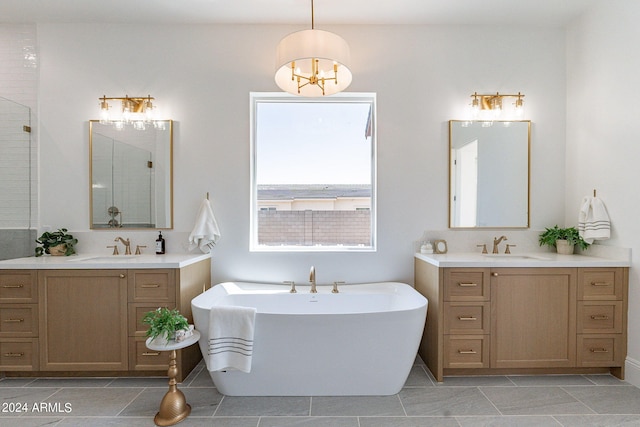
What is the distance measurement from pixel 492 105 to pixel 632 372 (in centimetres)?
221

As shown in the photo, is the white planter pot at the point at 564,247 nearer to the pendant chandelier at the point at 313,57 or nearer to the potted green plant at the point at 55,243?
the pendant chandelier at the point at 313,57

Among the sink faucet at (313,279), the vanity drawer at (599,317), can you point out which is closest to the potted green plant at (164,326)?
the sink faucet at (313,279)

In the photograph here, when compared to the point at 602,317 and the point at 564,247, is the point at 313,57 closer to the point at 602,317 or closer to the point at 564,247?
the point at 564,247

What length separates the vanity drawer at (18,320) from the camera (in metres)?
2.41

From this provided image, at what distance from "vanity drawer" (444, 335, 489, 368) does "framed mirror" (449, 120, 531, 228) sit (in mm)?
965

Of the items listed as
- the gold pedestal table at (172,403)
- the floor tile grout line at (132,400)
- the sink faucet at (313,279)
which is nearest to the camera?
the gold pedestal table at (172,403)

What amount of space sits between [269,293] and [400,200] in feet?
4.45

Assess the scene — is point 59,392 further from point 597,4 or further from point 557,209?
point 597,4

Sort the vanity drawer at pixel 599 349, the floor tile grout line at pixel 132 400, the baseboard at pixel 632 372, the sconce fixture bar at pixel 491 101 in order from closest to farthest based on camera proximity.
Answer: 1. the floor tile grout line at pixel 132 400
2. the baseboard at pixel 632 372
3. the vanity drawer at pixel 599 349
4. the sconce fixture bar at pixel 491 101

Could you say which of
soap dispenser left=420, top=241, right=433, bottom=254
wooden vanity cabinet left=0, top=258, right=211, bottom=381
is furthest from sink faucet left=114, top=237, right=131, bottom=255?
soap dispenser left=420, top=241, right=433, bottom=254

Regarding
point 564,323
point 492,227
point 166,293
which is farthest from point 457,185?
point 166,293

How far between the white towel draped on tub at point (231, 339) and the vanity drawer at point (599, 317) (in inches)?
90.1

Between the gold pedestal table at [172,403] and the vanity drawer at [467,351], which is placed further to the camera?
the vanity drawer at [467,351]

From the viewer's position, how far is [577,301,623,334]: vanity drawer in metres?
2.44
